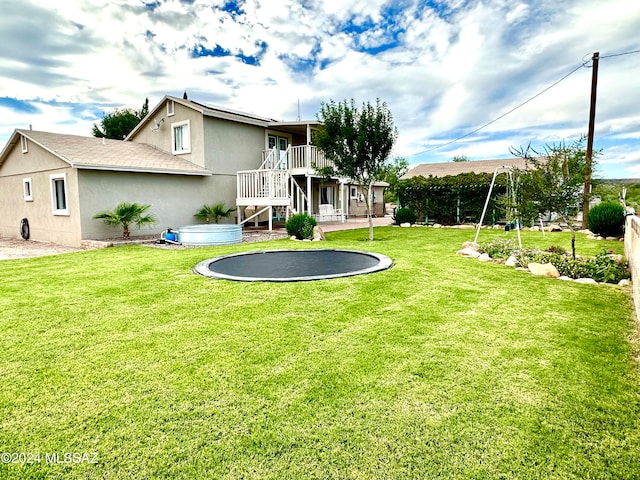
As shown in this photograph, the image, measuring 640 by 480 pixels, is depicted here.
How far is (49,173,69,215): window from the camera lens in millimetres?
12071

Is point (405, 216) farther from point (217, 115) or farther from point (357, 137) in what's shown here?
point (217, 115)

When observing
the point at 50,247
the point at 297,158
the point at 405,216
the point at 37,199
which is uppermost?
the point at 297,158

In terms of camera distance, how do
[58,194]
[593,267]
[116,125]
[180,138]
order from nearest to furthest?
[593,267] < [58,194] < [180,138] < [116,125]

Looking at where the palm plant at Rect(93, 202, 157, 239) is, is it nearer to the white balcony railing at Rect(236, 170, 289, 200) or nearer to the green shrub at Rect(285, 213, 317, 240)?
the white balcony railing at Rect(236, 170, 289, 200)

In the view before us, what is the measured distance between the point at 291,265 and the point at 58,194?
10.1 metres

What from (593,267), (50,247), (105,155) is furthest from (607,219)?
(50,247)

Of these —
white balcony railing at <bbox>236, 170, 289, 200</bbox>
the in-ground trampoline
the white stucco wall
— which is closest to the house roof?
white balcony railing at <bbox>236, 170, 289, 200</bbox>

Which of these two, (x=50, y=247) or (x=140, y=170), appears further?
(x=140, y=170)

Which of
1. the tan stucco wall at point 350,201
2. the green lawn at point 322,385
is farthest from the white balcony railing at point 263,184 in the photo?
the green lawn at point 322,385

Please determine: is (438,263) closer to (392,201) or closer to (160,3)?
(160,3)

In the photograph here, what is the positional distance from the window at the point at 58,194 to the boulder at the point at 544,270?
43.5 ft

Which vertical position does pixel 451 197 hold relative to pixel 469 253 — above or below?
above

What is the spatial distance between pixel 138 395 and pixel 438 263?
6162 mm

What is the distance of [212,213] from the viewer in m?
14.6
